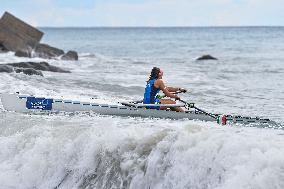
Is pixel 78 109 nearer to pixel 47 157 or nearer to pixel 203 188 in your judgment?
pixel 47 157

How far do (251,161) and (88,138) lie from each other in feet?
12.5

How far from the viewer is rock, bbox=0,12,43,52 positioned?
36.9 m

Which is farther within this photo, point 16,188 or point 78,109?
point 78,109

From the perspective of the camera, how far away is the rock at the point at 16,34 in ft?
121

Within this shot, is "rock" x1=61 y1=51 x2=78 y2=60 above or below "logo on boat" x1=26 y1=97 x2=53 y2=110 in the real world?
above

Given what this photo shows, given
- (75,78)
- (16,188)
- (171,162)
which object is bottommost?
(16,188)

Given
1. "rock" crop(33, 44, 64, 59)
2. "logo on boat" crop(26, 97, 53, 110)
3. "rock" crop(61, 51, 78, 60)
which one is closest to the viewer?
"logo on boat" crop(26, 97, 53, 110)

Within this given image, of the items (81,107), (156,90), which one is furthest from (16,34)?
(156,90)

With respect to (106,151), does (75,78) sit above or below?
above

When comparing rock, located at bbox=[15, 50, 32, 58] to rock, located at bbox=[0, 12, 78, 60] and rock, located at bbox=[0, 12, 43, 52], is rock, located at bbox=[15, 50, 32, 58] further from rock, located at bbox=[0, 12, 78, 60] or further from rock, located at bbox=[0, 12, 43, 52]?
rock, located at bbox=[0, 12, 43, 52]

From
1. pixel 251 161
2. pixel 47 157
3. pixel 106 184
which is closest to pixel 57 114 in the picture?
pixel 47 157

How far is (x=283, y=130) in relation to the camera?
1246cm

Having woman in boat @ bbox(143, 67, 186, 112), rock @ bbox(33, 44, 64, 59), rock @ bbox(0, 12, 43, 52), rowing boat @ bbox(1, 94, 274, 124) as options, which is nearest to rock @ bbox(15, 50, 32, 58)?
rock @ bbox(0, 12, 43, 52)

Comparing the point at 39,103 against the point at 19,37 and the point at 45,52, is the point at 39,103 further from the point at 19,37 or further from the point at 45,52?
the point at 45,52
